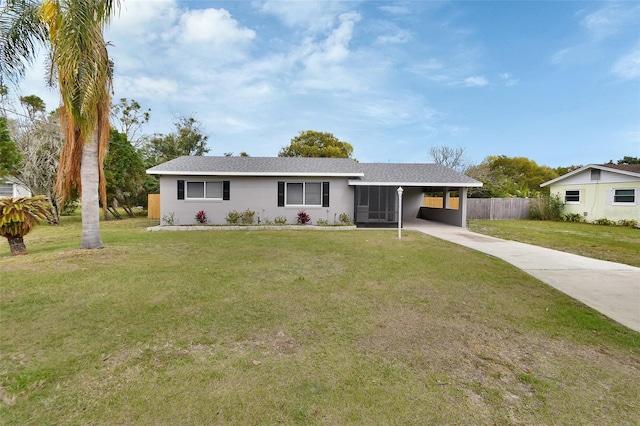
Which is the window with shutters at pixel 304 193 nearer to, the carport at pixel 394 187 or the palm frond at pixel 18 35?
the carport at pixel 394 187

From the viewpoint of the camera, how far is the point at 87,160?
24.7 ft

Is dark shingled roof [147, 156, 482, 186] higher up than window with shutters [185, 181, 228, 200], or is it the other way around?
dark shingled roof [147, 156, 482, 186]

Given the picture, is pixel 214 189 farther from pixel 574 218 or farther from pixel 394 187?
pixel 574 218

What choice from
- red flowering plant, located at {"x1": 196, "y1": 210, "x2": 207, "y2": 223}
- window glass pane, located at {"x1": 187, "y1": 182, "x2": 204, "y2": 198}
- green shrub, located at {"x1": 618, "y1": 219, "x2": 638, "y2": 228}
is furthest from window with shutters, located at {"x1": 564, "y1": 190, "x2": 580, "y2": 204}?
window glass pane, located at {"x1": 187, "y1": 182, "x2": 204, "y2": 198}

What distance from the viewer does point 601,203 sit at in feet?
60.0

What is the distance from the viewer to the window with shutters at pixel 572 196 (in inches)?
780

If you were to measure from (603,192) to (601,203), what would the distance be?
0.68 meters

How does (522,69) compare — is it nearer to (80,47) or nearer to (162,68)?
(80,47)

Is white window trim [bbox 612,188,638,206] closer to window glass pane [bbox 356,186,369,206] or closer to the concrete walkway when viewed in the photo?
the concrete walkway

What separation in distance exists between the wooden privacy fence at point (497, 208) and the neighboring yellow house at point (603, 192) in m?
2.58

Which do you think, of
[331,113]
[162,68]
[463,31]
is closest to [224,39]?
[162,68]

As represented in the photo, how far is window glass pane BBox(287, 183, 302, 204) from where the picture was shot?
14687mm

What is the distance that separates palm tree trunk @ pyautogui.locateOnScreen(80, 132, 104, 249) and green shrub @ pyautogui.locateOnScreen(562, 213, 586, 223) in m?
25.3

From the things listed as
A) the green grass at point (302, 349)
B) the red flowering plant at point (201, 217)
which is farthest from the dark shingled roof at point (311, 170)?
the green grass at point (302, 349)
